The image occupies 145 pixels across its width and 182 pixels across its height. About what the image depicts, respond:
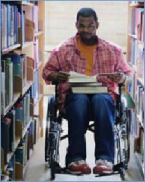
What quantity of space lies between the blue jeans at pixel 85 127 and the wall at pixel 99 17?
3.33m

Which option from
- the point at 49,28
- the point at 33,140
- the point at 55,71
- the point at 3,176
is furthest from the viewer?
the point at 49,28

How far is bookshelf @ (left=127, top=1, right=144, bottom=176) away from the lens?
3.16m

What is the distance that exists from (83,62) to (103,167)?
81 cm

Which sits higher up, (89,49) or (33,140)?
(89,49)

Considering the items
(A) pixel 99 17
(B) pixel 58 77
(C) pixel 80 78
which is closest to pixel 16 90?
(B) pixel 58 77

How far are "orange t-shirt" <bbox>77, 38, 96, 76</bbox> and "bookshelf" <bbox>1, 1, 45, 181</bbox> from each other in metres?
0.39

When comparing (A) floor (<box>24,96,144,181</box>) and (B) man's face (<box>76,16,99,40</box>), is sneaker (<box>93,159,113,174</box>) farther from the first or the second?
(B) man's face (<box>76,16,99,40</box>)

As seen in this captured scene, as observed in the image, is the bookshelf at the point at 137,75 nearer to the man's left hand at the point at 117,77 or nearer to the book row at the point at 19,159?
the man's left hand at the point at 117,77

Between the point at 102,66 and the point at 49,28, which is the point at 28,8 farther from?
the point at 49,28

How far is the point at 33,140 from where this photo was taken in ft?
11.6

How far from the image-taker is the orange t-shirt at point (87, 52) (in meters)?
2.91

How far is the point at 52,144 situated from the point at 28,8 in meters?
1.24

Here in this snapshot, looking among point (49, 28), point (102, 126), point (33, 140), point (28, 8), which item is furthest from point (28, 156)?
point (49, 28)

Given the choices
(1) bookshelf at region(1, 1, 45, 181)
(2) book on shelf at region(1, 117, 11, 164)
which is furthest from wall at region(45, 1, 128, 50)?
(2) book on shelf at region(1, 117, 11, 164)
